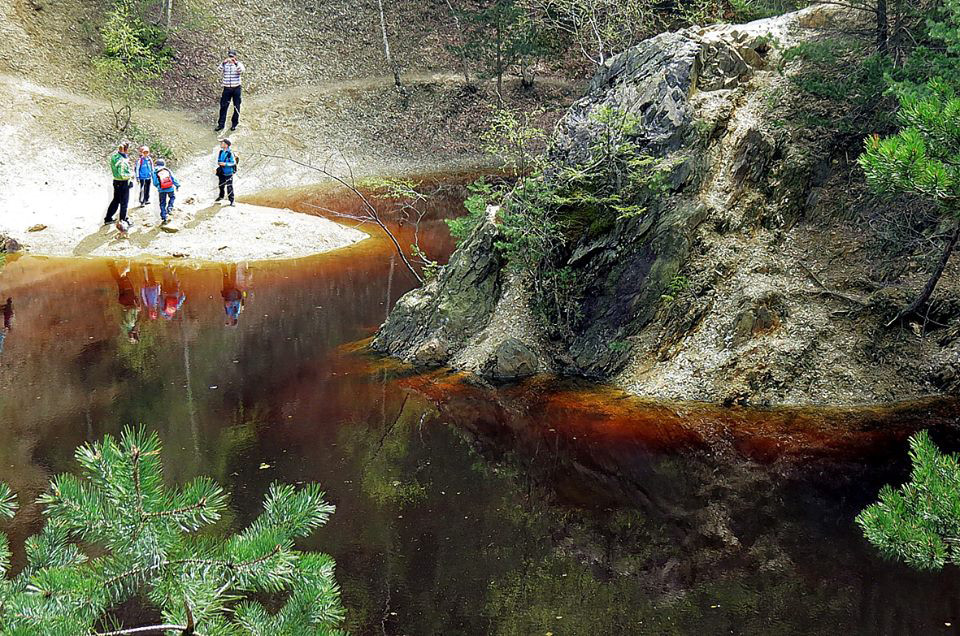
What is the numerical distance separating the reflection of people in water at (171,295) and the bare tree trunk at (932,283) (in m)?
12.1

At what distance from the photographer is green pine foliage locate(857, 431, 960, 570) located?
12.0 ft

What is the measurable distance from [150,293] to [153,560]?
14771mm

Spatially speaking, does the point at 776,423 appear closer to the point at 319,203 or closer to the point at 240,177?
the point at 319,203

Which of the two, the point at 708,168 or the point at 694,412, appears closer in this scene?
the point at 694,412

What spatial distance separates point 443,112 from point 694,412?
71.9 feet

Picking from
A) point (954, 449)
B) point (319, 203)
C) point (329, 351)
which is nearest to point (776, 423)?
point (954, 449)

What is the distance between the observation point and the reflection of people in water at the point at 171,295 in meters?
15.8

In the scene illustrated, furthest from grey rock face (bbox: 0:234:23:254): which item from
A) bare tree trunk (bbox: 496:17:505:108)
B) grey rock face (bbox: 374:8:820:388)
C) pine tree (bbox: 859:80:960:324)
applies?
pine tree (bbox: 859:80:960:324)

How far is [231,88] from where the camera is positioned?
26719 millimetres

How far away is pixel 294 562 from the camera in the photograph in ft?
10.7

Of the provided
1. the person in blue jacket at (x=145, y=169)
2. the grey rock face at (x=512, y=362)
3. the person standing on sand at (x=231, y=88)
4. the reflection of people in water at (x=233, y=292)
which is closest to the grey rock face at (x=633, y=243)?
the grey rock face at (x=512, y=362)

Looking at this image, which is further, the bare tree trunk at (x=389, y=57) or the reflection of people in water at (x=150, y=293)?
the bare tree trunk at (x=389, y=57)

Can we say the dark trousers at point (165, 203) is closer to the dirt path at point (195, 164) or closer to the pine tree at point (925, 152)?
the dirt path at point (195, 164)

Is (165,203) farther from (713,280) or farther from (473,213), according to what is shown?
(713,280)
